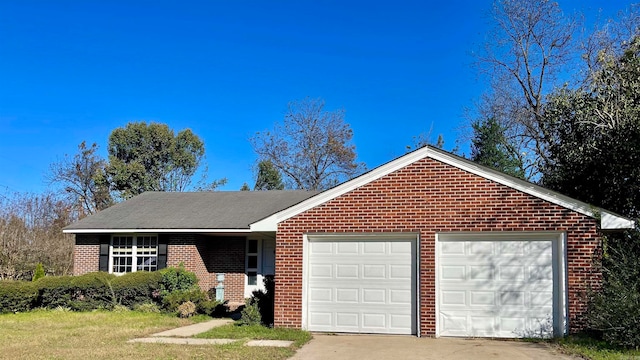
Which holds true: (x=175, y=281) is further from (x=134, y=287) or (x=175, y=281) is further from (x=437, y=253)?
(x=437, y=253)

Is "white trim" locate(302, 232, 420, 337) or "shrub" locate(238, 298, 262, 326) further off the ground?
"white trim" locate(302, 232, 420, 337)

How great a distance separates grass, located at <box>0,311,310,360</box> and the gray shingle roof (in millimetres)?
3470

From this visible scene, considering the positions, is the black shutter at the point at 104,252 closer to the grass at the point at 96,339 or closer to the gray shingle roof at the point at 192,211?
the gray shingle roof at the point at 192,211

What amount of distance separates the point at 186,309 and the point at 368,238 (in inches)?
247

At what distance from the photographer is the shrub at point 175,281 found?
55.1 feet

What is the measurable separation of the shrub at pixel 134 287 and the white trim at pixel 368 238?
6590mm

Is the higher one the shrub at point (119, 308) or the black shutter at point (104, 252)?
the black shutter at point (104, 252)

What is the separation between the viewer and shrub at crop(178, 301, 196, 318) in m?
15.3

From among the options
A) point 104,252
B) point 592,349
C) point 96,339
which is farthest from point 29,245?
point 592,349

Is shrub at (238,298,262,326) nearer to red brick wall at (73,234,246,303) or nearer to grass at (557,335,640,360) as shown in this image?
red brick wall at (73,234,246,303)

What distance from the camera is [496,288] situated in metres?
11.5

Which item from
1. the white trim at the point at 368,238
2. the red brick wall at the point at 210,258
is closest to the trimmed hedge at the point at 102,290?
the red brick wall at the point at 210,258

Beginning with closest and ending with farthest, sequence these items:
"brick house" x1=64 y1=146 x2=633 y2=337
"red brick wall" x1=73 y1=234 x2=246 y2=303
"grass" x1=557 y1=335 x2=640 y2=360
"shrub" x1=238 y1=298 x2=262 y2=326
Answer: "grass" x1=557 y1=335 x2=640 y2=360 → "brick house" x1=64 y1=146 x2=633 y2=337 → "shrub" x1=238 y1=298 x2=262 y2=326 → "red brick wall" x1=73 y1=234 x2=246 y2=303

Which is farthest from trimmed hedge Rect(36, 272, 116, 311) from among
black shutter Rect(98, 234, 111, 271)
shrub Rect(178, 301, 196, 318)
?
shrub Rect(178, 301, 196, 318)
